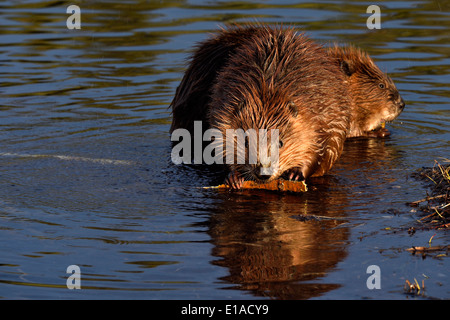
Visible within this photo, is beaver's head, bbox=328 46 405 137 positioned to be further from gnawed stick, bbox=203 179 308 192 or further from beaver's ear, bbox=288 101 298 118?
beaver's ear, bbox=288 101 298 118

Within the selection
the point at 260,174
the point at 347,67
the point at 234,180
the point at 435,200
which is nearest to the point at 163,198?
the point at 234,180

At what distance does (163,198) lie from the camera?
618 centimetres

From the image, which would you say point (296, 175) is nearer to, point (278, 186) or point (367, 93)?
point (278, 186)

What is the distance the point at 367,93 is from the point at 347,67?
0.38m

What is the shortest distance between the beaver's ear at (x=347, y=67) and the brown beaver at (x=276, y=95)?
5.08 feet

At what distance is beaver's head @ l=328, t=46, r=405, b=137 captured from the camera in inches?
344

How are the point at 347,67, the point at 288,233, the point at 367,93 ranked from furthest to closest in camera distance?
the point at 367,93, the point at 347,67, the point at 288,233

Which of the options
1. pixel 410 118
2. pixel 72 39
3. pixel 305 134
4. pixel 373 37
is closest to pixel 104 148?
pixel 305 134

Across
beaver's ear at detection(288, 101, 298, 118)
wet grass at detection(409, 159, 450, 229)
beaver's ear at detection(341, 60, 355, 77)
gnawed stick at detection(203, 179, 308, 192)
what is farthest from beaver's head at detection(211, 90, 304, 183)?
beaver's ear at detection(341, 60, 355, 77)

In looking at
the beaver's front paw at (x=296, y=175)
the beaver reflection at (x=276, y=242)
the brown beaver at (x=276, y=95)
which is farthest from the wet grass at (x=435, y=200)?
the beaver's front paw at (x=296, y=175)

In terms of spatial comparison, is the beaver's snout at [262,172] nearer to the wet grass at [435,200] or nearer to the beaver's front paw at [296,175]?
the beaver's front paw at [296,175]

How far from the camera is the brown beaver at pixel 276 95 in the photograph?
6.13 metres

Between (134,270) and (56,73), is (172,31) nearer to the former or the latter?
(56,73)

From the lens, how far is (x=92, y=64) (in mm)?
11219
